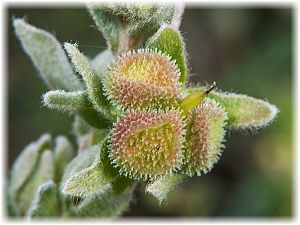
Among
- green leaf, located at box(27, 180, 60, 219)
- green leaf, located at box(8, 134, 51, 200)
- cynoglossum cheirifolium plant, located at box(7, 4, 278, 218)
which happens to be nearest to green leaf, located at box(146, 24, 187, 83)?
cynoglossum cheirifolium plant, located at box(7, 4, 278, 218)

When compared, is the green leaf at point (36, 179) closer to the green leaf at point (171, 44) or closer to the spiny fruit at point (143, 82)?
the spiny fruit at point (143, 82)

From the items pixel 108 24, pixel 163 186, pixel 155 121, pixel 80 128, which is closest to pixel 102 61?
pixel 108 24

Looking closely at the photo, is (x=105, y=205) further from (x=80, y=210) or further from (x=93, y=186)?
(x=93, y=186)

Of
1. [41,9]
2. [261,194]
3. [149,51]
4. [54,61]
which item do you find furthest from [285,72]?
[149,51]

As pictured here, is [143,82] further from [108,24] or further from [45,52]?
[45,52]

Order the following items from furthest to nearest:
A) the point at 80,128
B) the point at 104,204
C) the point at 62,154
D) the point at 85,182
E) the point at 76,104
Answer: the point at 62,154
the point at 80,128
the point at 104,204
the point at 76,104
the point at 85,182

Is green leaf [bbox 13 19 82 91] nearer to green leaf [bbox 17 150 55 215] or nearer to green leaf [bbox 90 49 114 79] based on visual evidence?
green leaf [bbox 90 49 114 79]
